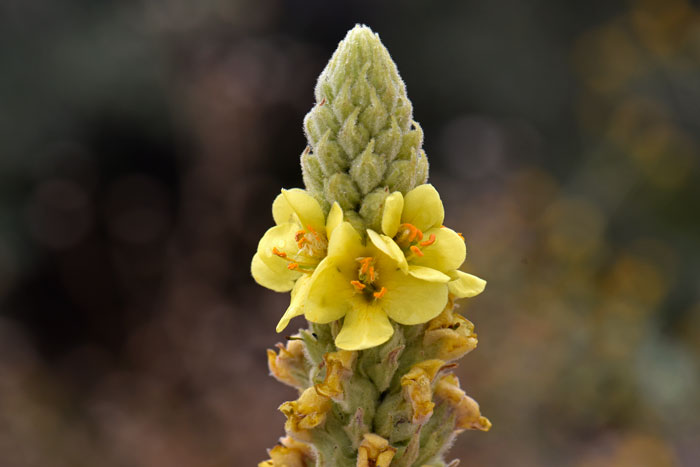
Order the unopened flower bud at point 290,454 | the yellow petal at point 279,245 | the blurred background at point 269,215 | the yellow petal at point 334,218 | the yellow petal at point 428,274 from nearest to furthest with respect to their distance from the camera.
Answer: the yellow petal at point 428,274
the yellow petal at point 334,218
the yellow petal at point 279,245
the unopened flower bud at point 290,454
the blurred background at point 269,215

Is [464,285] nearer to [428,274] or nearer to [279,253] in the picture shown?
[428,274]

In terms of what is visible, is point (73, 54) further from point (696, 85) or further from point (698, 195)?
point (698, 195)

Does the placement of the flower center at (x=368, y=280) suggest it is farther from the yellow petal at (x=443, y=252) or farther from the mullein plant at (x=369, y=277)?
the yellow petal at (x=443, y=252)

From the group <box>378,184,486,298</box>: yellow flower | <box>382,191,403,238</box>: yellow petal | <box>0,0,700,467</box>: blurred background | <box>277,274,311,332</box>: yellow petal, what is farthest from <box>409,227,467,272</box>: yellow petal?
<box>0,0,700,467</box>: blurred background

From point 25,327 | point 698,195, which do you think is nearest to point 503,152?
point 698,195

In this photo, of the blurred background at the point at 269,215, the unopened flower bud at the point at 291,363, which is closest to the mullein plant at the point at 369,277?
the unopened flower bud at the point at 291,363
